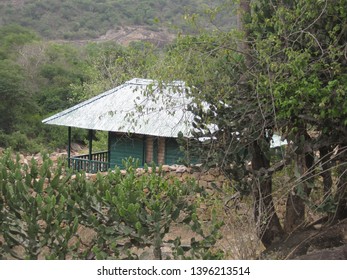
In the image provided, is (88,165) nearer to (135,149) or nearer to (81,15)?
(135,149)

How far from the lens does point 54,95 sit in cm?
3431

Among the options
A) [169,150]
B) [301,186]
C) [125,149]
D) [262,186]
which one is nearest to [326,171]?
[301,186]

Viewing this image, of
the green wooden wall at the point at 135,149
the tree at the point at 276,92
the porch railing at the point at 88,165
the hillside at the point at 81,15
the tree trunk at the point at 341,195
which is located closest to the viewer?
the tree at the point at 276,92

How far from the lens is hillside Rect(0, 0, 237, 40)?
180ft

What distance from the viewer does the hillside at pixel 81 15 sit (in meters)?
54.9

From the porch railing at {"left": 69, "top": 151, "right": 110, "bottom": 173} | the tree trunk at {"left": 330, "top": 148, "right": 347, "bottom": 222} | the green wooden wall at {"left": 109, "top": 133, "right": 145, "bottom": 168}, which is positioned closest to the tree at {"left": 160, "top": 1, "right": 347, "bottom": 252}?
the tree trunk at {"left": 330, "top": 148, "right": 347, "bottom": 222}

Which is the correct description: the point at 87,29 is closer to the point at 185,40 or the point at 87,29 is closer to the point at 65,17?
the point at 65,17

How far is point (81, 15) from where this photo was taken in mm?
59250

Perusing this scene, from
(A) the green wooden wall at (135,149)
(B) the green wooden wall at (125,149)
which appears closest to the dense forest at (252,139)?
(A) the green wooden wall at (135,149)

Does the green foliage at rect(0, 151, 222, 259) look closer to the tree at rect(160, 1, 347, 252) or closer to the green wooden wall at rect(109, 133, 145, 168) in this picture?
the tree at rect(160, 1, 347, 252)

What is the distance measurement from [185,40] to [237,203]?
7.50 feet

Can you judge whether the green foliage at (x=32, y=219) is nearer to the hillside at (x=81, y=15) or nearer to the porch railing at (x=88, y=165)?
the porch railing at (x=88, y=165)

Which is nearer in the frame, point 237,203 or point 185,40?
point 185,40

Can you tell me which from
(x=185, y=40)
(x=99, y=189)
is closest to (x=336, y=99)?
(x=185, y=40)
